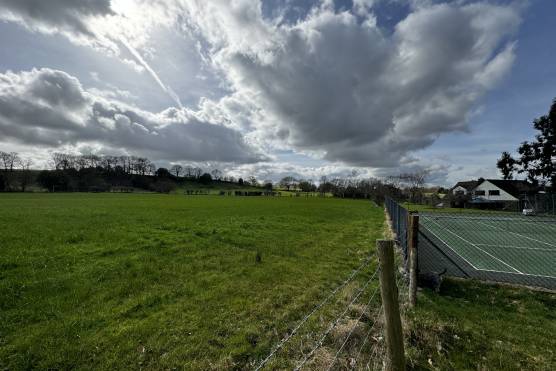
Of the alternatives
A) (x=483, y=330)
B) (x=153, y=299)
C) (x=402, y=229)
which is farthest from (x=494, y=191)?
(x=153, y=299)

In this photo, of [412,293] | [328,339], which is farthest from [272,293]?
[412,293]

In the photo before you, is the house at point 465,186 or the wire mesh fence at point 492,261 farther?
the house at point 465,186

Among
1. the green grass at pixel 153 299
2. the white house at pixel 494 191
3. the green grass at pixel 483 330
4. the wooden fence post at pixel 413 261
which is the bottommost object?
the green grass at pixel 153 299

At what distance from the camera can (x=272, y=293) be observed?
5.81 meters

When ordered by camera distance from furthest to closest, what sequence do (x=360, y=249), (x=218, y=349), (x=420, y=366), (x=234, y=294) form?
(x=360, y=249) → (x=234, y=294) → (x=218, y=349) → (x=420, y=366)

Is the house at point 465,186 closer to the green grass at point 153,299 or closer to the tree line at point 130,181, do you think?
the tree line at point 130,181

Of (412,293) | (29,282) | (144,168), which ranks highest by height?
(144,168)

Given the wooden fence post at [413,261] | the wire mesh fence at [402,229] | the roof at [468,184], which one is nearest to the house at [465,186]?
the roof at [468,184]

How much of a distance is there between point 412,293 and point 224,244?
7.90m

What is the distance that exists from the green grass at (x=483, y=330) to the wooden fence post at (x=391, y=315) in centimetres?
119

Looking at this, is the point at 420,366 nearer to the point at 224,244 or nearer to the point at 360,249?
the point at 360,249

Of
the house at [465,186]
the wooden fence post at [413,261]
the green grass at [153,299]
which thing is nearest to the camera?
the green grass at [153,299]

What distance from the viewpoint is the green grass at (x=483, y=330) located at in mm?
3482

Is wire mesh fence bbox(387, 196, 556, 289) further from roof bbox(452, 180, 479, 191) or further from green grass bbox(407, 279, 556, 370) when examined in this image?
roof bbox(452, 180, 479, 191)
